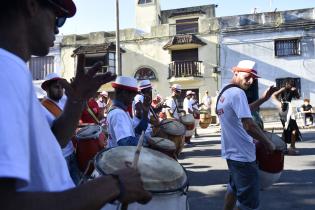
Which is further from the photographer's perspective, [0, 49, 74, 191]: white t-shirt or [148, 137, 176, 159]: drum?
[148, 137, 176, 159]: drum

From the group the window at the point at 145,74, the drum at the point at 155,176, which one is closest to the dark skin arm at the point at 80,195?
the drum at the point at 155,176

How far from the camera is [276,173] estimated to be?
16.1ft

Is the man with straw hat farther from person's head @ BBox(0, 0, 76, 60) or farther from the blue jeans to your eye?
person's head @ BBox(0, 0, 76, 60)

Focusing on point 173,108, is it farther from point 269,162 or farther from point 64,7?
point 64,7

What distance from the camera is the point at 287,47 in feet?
84.6

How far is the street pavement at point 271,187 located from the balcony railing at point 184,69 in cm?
1633

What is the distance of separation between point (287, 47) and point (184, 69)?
6.55m

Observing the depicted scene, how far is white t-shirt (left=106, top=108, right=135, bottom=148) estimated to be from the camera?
3.97 meters

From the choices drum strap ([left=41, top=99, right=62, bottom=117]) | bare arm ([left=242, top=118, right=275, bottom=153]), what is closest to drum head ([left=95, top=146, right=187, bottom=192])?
bare arm ([left=242, top=118, right=275, bottom=153])

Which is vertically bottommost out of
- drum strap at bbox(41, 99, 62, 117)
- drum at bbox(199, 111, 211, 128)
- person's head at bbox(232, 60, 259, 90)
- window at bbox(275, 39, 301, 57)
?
drum at bbox(199, 111, 211, 128)

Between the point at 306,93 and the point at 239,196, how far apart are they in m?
22.4

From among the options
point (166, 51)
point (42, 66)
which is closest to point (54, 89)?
point (166, 51)

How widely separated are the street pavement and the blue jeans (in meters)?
1.34

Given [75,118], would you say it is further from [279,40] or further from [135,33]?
[135,33]
